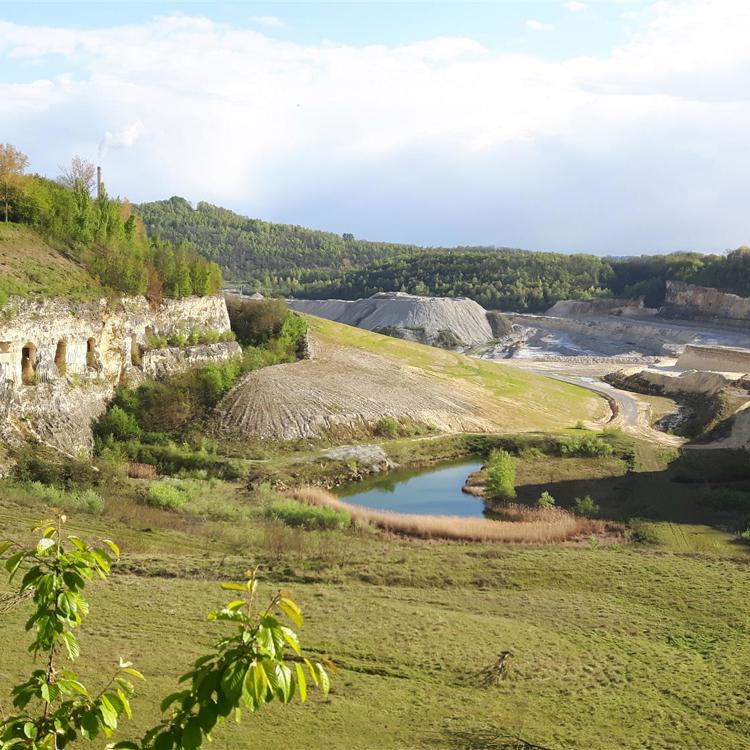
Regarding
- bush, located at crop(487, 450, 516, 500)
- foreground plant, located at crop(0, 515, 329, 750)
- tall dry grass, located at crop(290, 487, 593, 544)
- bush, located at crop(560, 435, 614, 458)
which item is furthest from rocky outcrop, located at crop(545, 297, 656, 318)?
foreground plant, located at crop(0, 515, 329, 750)

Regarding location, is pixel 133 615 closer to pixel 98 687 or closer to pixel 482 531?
pixel 98 687

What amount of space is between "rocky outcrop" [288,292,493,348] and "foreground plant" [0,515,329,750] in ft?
299

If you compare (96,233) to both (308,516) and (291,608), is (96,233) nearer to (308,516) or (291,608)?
(308,516)

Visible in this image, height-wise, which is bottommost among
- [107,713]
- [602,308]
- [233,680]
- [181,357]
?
[181,357]

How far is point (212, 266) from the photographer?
5194cm

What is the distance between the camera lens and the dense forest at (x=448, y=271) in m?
122

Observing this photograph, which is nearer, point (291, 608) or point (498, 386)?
point (291, 608)

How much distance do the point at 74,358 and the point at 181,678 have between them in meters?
36.1

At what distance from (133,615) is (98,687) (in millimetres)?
4178

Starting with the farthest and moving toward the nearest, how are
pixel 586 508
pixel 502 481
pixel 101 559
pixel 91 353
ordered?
pixel 91 353
pixel 502 481
pixel 586 508
pixel 101 559

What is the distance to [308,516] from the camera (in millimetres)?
31328

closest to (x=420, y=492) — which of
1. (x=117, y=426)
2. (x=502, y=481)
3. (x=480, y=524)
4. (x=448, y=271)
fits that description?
(x=502, y=481)

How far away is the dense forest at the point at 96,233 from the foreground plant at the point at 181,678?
39513 millimetres

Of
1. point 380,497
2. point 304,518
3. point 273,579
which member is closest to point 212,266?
point 380,497
